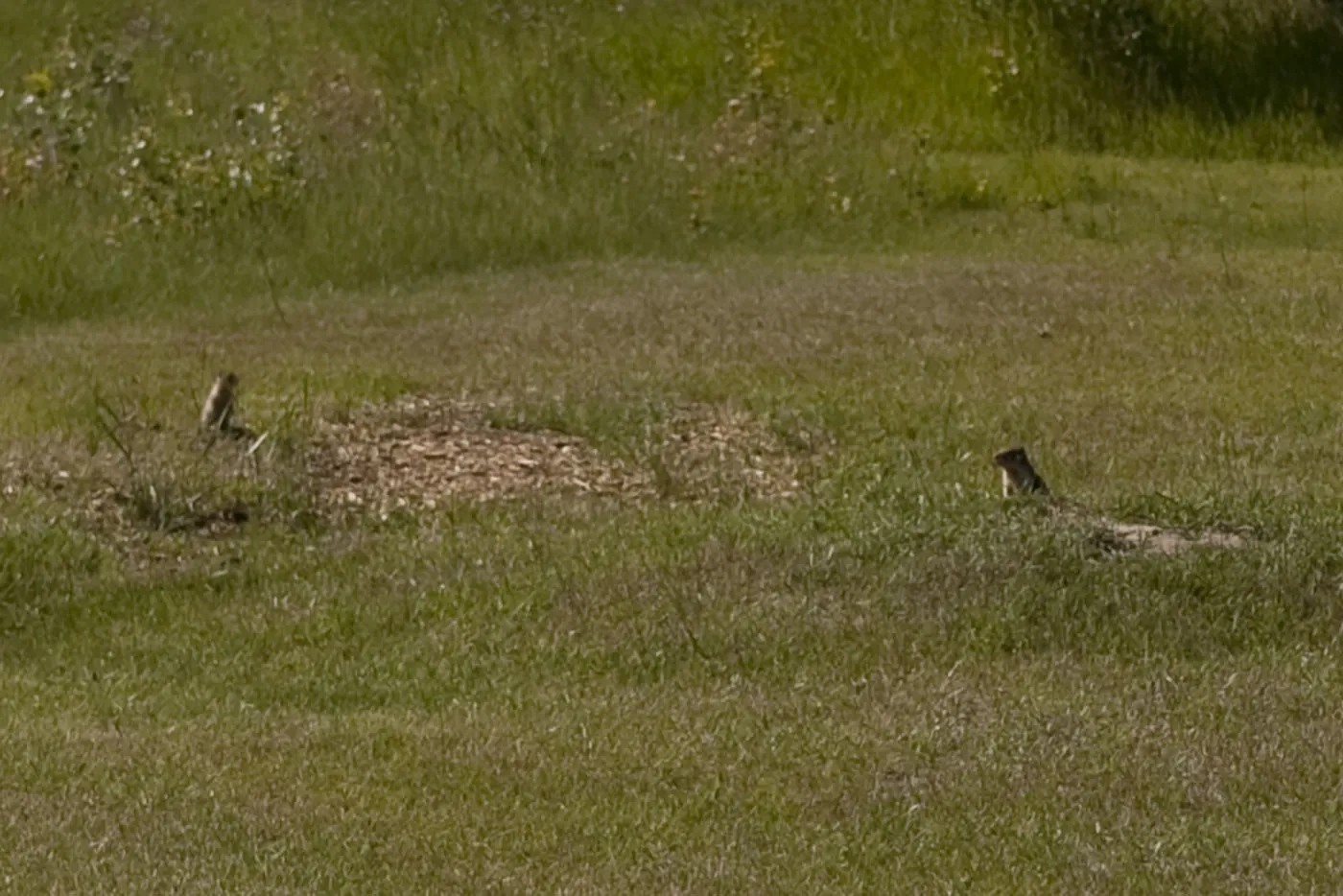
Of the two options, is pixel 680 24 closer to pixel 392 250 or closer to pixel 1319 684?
pixel 392 250

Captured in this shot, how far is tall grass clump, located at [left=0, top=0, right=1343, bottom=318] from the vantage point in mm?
14883

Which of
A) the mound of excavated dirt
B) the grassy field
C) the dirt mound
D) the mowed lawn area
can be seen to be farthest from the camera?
the mound of excavated dirt

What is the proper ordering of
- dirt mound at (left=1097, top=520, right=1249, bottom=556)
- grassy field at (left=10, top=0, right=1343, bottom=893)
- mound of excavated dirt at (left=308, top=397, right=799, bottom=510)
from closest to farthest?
grassy field at (left=10, top=0, right=1343, bottom=893)
dirt mound at (left=1097, top=520, right=1249, bottom=556)
mound of excavated dirt at (left=308, top=397, right=799, bottom=510)

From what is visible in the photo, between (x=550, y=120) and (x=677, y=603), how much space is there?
10321 mm

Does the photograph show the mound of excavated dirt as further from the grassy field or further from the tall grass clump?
the tall grass clump

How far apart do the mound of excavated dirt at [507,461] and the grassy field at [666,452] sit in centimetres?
3

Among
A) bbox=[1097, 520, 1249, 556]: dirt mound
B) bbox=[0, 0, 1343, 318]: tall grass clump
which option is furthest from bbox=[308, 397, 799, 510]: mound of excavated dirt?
bbox=[0, 0, 1343, 318]: tall grass clump

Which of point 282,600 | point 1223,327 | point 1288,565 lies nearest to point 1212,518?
point 1288,565

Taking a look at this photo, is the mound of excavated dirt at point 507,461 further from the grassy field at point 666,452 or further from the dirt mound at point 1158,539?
the dirt mound at point 1158,539

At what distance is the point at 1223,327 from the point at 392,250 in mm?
5272

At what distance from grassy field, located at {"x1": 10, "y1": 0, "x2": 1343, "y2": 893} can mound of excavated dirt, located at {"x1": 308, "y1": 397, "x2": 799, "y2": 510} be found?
32 mm

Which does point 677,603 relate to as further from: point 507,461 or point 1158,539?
point 507,461

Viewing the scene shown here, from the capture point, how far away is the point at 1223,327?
41.0ft

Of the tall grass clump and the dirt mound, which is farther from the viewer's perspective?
the tall grass clump
